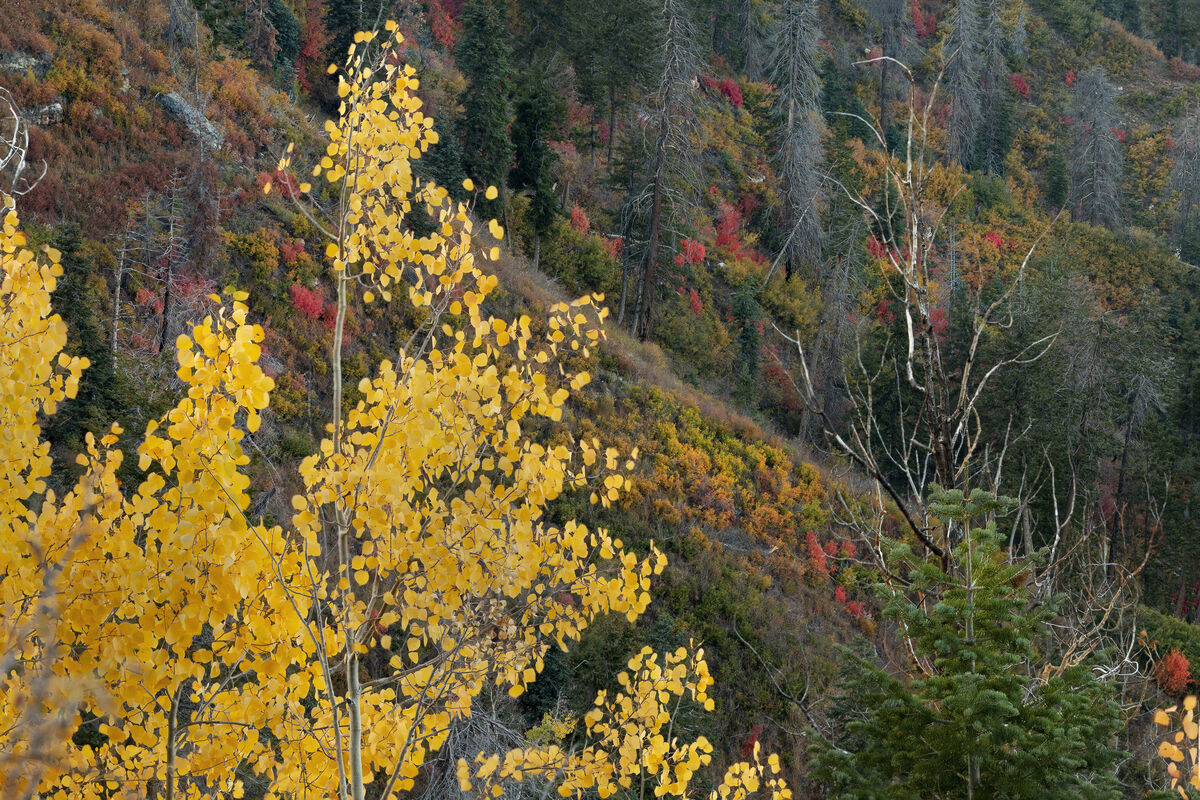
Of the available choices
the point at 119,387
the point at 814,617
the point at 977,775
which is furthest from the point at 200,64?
the point at 977,775

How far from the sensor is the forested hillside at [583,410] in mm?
3070

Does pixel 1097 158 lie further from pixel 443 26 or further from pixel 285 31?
pixel 285 31

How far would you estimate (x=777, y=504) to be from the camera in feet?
59.4

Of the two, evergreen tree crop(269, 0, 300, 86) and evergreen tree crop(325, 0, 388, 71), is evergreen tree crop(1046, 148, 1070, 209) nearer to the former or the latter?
evergreen tree crop(325, 0, 388, 71)

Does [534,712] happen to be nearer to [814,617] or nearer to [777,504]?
[814,617]

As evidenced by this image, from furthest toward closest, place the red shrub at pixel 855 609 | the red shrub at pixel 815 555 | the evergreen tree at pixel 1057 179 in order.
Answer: the evergreen tree at pixel 1057 179, the red shrub at pixel 815 555, the red shrub at pixel 855 609

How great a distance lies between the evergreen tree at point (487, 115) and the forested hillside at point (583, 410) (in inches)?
4.6

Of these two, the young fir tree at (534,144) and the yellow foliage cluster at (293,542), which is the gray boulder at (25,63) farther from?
the yellow foliage cluster at (293,542)

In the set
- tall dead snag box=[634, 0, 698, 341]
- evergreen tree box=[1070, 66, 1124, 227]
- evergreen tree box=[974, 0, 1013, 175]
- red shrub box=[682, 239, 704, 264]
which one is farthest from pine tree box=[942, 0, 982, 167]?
tall dead snag box=[634, 0, 698, 341]

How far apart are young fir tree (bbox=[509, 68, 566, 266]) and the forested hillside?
14 centimetres

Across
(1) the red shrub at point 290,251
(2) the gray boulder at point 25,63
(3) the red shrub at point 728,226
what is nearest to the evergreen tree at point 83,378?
(1) the red shrub at point 290,251

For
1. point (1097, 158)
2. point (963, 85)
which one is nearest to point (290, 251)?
point (963, 85)

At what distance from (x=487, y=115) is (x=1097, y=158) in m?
31.7

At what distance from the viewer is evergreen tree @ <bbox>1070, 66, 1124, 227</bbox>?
131 ft
